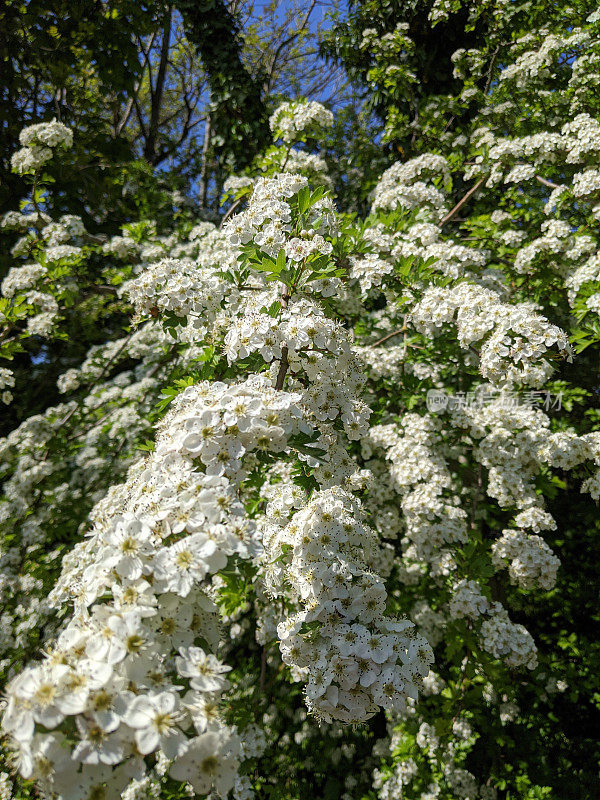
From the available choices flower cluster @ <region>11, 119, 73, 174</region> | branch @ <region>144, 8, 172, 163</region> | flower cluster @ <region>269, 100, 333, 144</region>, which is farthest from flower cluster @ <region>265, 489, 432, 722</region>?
branch @ <region>144, 8, 172, 163</region>

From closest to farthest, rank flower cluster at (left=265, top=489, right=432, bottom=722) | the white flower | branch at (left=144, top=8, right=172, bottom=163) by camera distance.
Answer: the white flower
flower cluster at (left=265, top=489, right=432, bottom=722)
branch at (left=144, top=8, right=172, bottom=163)

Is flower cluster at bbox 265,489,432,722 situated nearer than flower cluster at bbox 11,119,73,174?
Yes

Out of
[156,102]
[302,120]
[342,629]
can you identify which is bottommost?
[342,629]

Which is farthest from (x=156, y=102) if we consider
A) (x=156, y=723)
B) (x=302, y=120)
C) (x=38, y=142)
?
(x=156, y=723)

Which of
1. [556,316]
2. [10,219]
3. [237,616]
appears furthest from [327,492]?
[10,219]

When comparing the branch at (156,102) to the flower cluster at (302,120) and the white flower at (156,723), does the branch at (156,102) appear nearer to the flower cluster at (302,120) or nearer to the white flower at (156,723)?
the flower cluster at (302,120)

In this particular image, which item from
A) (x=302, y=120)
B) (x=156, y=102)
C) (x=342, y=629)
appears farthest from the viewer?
(x=156, y=102)

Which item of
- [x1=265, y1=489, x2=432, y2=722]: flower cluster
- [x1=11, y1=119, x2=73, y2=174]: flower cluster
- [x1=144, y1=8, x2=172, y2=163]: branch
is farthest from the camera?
[x1=144, y1=8, x2=172, y2=163]: branch

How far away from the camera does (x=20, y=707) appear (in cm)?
89

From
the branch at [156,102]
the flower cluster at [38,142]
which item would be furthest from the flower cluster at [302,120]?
the branch at [156,102]

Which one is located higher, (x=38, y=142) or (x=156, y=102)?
(x=156, y=102)

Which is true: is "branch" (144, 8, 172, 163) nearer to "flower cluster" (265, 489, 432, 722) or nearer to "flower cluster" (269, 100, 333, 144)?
"flower cluster" (269, 100, 333, 144)

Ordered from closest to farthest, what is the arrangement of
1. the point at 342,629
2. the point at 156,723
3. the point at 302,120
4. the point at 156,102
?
the point at 156,723 < the point at 342,629 < the point at 302,120 < the point at 156,102

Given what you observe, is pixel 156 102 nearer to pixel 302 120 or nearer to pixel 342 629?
pixel 302 120
